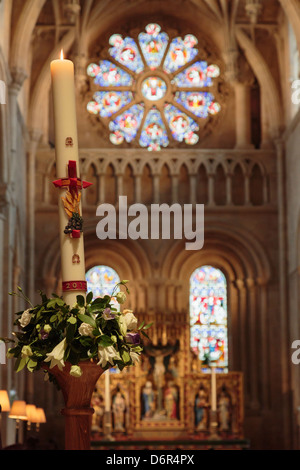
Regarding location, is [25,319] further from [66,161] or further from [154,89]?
[154,89]

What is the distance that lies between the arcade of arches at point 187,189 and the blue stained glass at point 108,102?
0.02 meters

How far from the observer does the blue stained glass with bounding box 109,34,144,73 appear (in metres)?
18.4

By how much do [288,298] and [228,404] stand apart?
2.50 meters

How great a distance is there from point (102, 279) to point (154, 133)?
3143mm

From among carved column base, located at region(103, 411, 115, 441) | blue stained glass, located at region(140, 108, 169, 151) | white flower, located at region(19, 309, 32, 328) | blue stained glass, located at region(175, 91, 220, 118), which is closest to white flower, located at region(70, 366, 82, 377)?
white flower, located at region(19, 309, 32, 328)

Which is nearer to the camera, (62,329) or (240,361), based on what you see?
(62,329)

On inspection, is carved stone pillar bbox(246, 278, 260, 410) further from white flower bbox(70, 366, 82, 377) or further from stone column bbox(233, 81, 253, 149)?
white flower bbox(70, 366, 82, 377)

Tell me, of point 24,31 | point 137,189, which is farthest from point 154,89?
point 24,31

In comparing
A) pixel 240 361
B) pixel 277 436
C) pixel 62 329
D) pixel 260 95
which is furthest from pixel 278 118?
pixel 62 329

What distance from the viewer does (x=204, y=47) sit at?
18484 millimetres

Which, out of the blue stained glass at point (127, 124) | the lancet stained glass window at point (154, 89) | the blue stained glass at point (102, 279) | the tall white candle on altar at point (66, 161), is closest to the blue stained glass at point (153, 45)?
the lancet stained glass window at point (154, 89)

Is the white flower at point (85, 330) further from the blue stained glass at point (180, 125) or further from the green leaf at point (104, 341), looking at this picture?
the blue stained glass at point (180, 125)

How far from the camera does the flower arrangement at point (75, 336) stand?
269cm

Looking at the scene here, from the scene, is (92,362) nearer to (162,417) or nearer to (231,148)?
(162,417)
